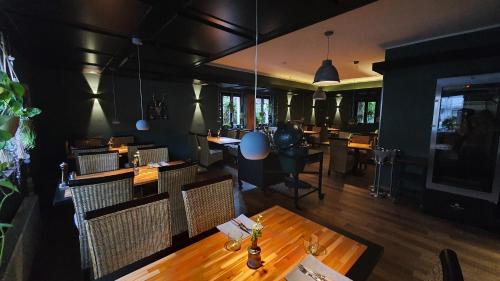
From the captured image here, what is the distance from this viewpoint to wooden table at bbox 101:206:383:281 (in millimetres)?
1049

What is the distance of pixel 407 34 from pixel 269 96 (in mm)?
5447

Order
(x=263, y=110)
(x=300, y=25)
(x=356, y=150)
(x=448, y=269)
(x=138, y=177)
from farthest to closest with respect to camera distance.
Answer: (x=263, y=110) < (x=356, y=150) < (x=138, y=177) < (x=300, y=25) < (x=448, y=269)

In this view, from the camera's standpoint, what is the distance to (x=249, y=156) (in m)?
1.20

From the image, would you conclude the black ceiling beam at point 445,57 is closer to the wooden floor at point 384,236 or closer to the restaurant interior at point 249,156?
the restaurant interior at point 249,156

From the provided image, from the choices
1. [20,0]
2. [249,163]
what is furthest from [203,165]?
[20,0]

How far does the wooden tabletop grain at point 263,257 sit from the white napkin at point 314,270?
47 mm

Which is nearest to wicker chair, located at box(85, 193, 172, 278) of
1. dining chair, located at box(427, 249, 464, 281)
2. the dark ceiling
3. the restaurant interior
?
the restaurant interior

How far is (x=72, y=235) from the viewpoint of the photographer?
8.24 feet

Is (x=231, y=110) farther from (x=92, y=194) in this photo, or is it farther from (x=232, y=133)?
(x=92, y=194)

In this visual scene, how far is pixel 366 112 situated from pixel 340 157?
486cm

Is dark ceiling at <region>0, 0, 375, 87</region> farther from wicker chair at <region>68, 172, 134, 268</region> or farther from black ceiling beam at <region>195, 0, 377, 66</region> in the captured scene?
wicker chair at <region>68, 172, 134, 268</region>

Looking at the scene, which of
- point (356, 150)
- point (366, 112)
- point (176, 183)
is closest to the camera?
point (176, 183)

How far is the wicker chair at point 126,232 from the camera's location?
118 centimetres

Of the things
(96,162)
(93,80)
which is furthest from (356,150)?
(93,80)
